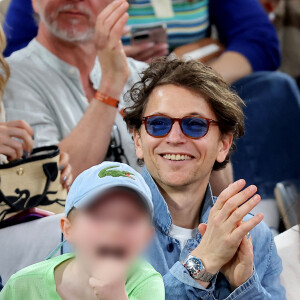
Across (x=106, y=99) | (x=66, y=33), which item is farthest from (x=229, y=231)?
(x=66, y=33)

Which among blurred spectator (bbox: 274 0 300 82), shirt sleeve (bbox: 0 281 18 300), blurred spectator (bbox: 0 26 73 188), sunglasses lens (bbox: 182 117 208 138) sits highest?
sunglasses lens (bbox: 182 117 208 138)

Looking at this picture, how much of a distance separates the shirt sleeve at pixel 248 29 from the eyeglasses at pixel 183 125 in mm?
1189

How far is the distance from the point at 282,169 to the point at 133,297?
128 cm

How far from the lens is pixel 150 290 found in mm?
947

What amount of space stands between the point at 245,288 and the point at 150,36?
47.0 inches

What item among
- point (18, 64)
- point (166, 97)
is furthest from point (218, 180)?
point (18, 64)

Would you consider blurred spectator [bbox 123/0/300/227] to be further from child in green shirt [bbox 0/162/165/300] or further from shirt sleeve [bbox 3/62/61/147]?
child in green shirt [bbox 0/162/165/300]

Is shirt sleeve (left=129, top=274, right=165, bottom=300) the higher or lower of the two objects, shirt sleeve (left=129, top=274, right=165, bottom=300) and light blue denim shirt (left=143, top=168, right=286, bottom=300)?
the higher

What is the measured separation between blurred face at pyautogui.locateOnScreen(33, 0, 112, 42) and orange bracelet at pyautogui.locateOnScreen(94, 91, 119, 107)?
205mm

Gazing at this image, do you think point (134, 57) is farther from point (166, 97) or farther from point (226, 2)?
point (166, 97)

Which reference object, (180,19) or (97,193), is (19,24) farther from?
(97,193)

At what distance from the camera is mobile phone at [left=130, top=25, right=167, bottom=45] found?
2158 millimetres

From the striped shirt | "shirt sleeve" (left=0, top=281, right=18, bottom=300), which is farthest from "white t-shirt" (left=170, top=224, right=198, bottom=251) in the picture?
the striped shirt

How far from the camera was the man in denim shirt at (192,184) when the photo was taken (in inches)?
43.4
